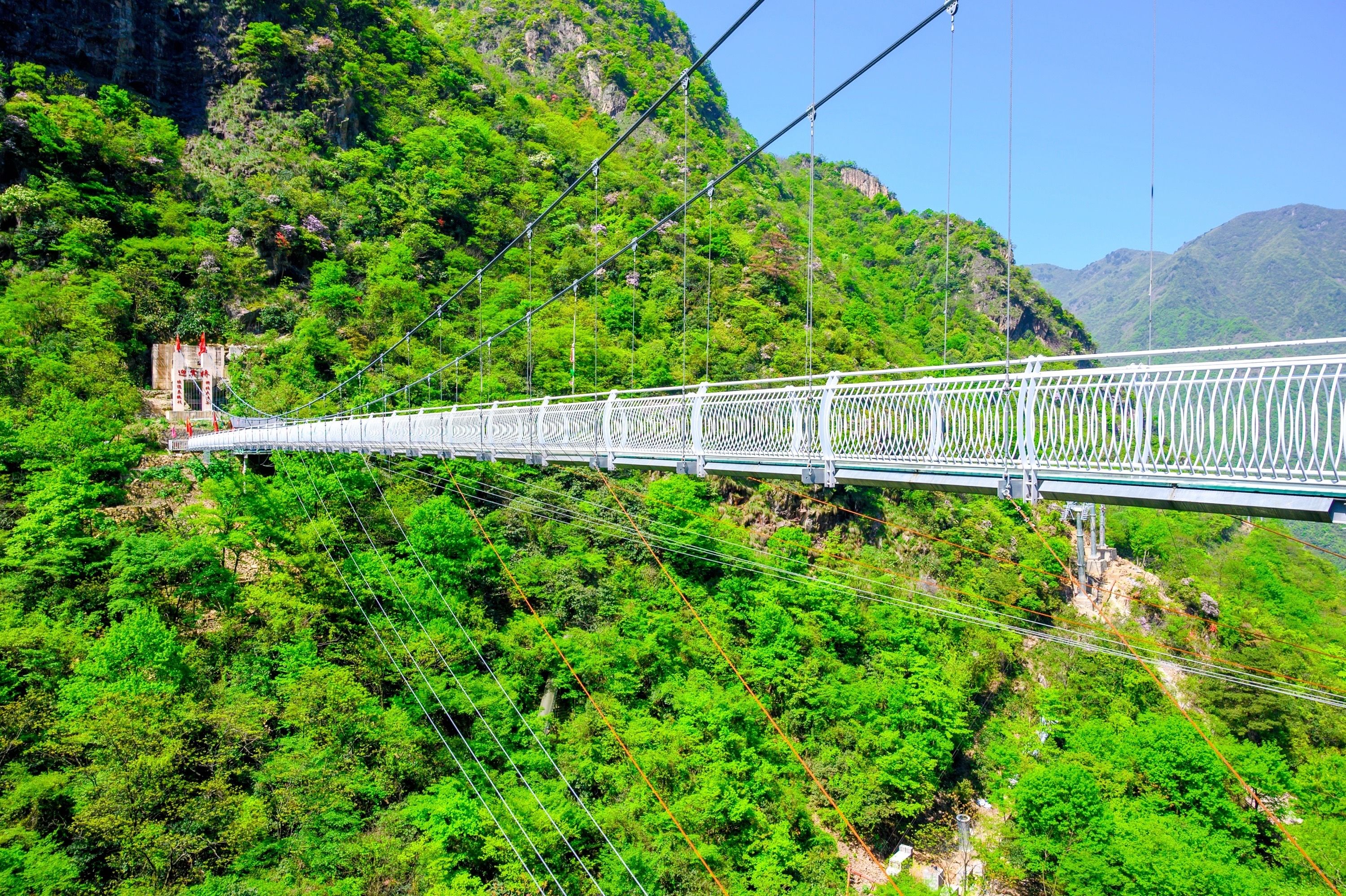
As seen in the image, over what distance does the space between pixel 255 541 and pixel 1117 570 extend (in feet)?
105

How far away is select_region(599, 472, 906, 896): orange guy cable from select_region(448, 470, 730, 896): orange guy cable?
334 centimetres

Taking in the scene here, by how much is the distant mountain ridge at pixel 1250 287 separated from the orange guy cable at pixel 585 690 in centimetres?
4541

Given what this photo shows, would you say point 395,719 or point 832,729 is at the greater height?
point 395,719

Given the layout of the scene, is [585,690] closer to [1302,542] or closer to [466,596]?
[466,596]

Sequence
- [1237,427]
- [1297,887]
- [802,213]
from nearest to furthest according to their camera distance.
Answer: [1237,427] → [1297,887] → [802,213]

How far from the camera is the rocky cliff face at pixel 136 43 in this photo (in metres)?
26.4

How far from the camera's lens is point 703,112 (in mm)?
56844

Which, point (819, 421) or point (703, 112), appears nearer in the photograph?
point (819, 421)

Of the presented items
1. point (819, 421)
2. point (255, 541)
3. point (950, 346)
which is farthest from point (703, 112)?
point (819, 421)

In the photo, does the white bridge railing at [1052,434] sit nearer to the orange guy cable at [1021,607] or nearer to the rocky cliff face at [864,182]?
the orange guy cable at [1021,607]

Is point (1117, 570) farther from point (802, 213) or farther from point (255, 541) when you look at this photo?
point (802, 213)

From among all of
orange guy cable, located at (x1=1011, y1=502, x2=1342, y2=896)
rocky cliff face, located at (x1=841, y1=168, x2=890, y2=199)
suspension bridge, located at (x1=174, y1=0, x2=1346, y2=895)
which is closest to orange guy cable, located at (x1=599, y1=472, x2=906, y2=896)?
suspension bridge, located at (x1=174, y1=0, x2=1346, y2=895)

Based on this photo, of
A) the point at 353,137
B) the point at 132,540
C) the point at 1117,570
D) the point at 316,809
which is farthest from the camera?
the point at 353,137

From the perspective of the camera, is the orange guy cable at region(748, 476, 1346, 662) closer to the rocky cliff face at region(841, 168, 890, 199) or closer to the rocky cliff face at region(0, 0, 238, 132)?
the rocky cliff face at region(0, 0, 238, 132)
